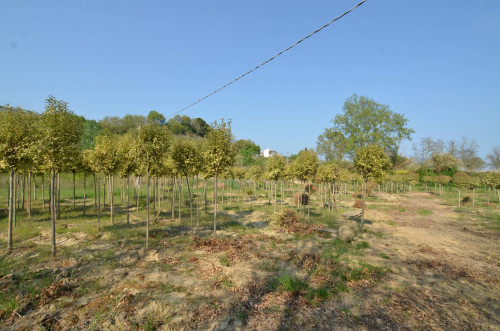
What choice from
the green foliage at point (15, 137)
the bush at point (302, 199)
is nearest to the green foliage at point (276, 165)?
the bush at point (302, 199)

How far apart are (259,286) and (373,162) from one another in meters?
10.7

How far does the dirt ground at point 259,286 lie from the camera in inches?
214

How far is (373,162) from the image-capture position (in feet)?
46.0

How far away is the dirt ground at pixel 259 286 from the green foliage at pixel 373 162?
407 cm

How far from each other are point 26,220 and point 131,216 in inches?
254

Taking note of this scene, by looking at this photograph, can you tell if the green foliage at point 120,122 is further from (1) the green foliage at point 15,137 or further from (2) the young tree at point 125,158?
(1) the green foliage at point 15,137

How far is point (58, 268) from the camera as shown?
7.93 metres

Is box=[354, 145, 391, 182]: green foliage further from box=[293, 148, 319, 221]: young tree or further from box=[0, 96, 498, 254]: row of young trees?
box=[293, 148, 319, 221]: young tree

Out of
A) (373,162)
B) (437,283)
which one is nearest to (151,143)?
(437,283)

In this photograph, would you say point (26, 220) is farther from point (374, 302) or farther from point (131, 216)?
point (374, 302)

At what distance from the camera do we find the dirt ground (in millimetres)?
5434

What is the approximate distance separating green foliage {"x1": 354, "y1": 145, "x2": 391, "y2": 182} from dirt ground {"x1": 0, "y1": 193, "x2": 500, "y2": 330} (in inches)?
160

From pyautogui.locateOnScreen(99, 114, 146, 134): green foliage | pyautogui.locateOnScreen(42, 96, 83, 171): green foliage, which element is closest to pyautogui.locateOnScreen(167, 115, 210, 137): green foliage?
pyautogui.locateOnScreen(99, 114, 146, 134): green foliage

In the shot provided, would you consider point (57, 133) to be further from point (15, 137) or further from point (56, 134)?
point (15, 137)
